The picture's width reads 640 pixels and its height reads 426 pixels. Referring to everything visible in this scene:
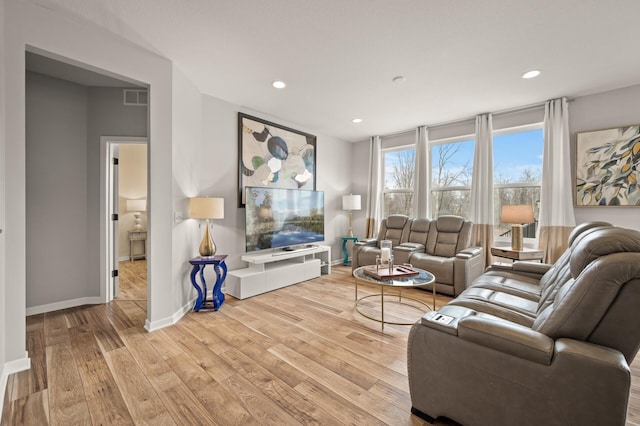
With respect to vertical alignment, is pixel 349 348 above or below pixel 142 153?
below

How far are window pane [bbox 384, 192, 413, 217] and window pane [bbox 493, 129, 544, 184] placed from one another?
4.91 feet

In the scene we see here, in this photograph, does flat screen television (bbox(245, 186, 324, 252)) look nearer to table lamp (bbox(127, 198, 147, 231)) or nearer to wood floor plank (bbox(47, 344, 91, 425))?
wood floor plank (bbox(47, 344, 91, 425))

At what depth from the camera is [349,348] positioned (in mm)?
2217

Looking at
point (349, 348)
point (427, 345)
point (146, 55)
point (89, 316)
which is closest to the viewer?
point (427, 345)

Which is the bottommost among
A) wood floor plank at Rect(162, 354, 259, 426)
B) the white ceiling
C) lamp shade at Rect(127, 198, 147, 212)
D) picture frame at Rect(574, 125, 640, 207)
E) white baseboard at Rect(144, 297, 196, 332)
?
wood floor plank at Rect(162, 354, 259, 426)

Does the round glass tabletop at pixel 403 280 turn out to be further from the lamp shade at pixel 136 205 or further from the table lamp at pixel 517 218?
the lamp shade at pixel 136 205

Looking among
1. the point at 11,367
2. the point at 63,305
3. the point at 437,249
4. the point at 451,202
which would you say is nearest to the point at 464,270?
the point at 437,249

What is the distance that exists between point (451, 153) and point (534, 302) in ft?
10.9

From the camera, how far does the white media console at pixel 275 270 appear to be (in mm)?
3465

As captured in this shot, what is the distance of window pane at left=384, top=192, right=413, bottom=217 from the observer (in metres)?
5.29

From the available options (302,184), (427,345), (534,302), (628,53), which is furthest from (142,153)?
(628,53)

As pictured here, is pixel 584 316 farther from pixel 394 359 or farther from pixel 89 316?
pixel 89 316

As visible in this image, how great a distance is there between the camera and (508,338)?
1.23m

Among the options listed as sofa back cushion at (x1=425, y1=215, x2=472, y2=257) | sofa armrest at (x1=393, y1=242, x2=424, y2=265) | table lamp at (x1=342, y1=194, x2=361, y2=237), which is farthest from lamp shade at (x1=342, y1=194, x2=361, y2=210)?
sofa back cushion at (x1=425, y1=215, x2=472, y2=257)
